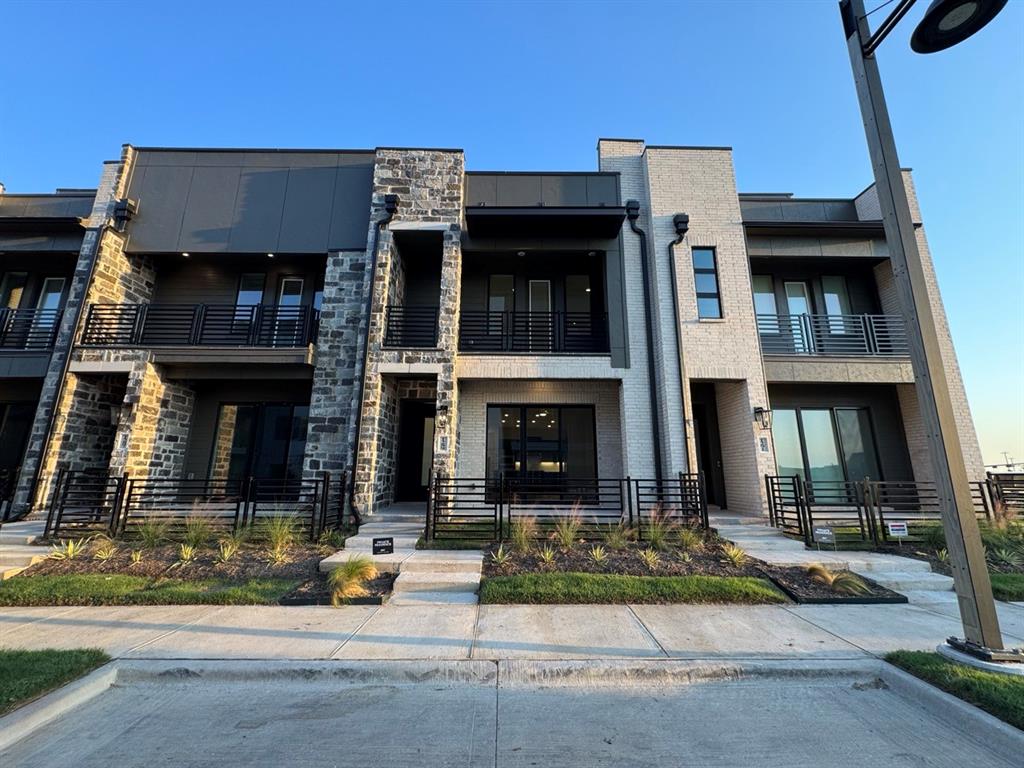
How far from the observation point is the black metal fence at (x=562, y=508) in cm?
763

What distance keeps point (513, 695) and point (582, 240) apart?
10128 millimetres

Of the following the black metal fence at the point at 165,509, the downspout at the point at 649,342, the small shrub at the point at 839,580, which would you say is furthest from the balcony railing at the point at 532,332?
the small shrub at the point at 839,580

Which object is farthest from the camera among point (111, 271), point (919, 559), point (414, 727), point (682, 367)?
point (111, 271)

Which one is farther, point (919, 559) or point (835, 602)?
point (919, 559)

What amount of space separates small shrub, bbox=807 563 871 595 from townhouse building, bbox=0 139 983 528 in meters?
3.55

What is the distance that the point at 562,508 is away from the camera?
365 inches

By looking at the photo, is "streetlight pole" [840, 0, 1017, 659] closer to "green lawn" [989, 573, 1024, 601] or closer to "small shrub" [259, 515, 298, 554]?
"green lawn" [989, 573, 1024, 601]

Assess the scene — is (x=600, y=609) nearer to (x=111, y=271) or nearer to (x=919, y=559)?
(x=919, y=559)

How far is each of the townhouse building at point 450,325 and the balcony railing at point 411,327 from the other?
0.07 m

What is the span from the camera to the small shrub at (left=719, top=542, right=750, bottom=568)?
6497mm

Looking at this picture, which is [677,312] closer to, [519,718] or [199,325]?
[519,718]

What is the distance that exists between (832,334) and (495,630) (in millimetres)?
11803

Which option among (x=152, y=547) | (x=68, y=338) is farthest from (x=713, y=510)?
(x=68, y=338)

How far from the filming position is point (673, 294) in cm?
1037
